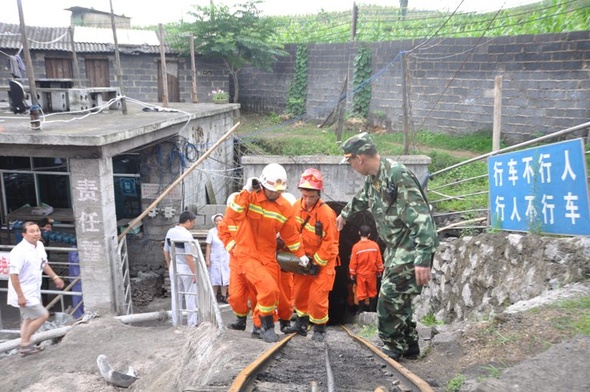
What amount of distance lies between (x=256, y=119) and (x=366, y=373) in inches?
761

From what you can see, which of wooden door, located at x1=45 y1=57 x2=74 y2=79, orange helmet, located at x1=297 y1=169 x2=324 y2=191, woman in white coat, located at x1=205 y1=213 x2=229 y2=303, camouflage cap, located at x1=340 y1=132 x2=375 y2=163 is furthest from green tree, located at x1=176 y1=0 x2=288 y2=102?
camouflage cap, located at x1=340 y1=132 x2=375 y2=163

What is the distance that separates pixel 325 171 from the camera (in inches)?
468

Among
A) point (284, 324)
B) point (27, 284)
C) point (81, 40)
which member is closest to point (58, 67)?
point (81, 40)

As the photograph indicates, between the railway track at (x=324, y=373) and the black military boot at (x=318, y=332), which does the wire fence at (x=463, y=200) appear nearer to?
the black military boot at (x=318, y=332)

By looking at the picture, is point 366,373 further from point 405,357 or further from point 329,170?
point 329,170

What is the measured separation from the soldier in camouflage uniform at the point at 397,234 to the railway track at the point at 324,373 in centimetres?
31

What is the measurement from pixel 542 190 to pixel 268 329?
3.32 m

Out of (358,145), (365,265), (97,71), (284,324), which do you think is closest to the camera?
(358,145)

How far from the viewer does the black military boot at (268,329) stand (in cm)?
565

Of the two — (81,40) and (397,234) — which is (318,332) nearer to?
(397,234)

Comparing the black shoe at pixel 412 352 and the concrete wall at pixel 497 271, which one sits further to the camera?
the concrete wall at pixel 497 271

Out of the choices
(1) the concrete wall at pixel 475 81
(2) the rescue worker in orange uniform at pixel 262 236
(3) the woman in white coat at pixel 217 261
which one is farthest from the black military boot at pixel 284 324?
(1) the concrete wall at pixel 475 81

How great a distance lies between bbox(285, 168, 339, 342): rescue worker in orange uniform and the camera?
20.2 feet

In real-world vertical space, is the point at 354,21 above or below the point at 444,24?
above
